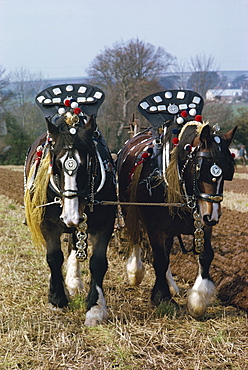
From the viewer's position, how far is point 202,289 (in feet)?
12.3

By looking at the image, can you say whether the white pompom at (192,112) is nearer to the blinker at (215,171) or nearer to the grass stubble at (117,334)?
the blinker at (215,171)

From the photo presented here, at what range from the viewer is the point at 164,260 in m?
3.91

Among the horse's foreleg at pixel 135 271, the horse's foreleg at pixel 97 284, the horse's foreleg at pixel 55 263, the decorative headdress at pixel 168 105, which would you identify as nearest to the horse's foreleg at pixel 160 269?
the horse's foreleg at pixel 97 284

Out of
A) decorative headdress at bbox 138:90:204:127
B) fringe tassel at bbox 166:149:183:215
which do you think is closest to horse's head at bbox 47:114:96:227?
fringe tassel at bbox 166:149:183:215

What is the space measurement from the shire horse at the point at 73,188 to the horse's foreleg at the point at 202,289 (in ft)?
2.36

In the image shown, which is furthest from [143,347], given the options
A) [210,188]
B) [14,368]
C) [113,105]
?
[113,105]

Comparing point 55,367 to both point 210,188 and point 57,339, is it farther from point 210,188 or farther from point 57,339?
point 210,188

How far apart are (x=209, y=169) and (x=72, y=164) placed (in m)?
0.99

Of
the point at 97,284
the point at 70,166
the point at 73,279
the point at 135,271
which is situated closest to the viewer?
the point at 70,166

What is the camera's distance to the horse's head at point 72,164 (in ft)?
10.4

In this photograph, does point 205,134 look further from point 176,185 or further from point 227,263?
point 227,263

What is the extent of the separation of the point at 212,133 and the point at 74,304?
1824mm

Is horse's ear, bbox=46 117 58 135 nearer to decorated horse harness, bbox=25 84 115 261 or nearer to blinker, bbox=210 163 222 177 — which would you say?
decorated horse harness, bbox=25 84 115 261

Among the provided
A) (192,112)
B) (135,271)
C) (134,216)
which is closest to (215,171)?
(192,112)
